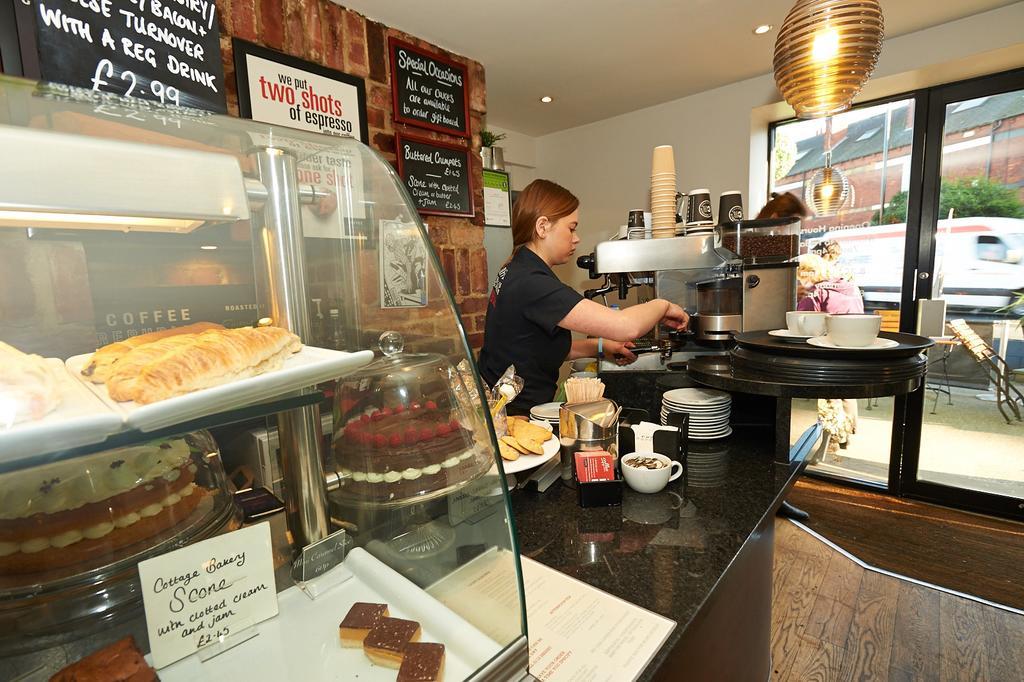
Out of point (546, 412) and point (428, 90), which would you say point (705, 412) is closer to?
point (546, 412)

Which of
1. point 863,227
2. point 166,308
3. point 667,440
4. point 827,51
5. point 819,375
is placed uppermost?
point 827,51

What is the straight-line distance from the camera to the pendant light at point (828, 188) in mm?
3098

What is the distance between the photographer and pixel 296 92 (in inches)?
76.4

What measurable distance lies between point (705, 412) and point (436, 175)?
5.86 ft

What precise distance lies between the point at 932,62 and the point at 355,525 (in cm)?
340

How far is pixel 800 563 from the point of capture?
89.9 inches

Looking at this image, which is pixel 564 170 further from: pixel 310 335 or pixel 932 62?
pixel 310 335

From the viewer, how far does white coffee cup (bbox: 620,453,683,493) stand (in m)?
0.98

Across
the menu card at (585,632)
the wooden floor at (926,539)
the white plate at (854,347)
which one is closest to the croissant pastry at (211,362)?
the menu card at (585,632)

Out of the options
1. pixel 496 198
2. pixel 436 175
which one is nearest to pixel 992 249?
pixel 496 198

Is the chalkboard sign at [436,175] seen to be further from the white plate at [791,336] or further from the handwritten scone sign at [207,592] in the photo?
the handwritten scone sign at [207,592]

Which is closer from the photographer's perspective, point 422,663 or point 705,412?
point 422,663

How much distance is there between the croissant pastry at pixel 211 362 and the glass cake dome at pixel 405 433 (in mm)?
156

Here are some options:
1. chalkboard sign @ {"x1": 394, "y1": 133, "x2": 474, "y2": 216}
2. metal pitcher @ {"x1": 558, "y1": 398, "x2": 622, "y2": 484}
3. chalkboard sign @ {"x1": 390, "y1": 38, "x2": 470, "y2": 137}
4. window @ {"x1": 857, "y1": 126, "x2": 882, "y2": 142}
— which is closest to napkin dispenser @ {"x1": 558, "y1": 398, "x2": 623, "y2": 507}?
metal pitcher @ {"x1": 558, "y1": 398, "x2": 622, "y2": 484}
